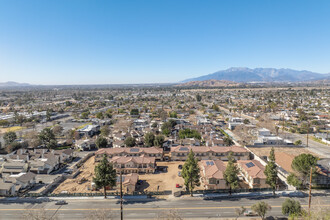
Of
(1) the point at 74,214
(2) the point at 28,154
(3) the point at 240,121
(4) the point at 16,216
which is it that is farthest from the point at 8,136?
(3) the point at 240,121

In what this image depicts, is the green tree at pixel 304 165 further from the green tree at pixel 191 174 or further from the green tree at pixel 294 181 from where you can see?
the green tree at pixel 191 174

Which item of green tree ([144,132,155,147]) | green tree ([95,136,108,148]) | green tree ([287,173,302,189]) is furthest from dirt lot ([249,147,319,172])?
green tree ([95,136,108,148])

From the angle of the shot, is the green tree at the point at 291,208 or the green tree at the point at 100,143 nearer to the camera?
the green tree at the point at 291,208

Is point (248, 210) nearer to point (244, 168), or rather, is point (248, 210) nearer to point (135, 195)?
point (244, 168)

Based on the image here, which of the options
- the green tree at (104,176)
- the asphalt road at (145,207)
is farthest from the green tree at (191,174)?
the green tree at (104,176)

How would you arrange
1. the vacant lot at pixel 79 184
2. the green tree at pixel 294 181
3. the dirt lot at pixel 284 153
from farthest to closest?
the dirt lot at pixel 284 153, the vacant lot at pixel 79 184, the green tree at pixel 294 181

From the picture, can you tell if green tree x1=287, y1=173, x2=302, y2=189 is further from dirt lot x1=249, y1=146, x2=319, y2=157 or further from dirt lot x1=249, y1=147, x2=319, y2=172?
dirt lot x1=249, y1=146, x2=319, y2=157
